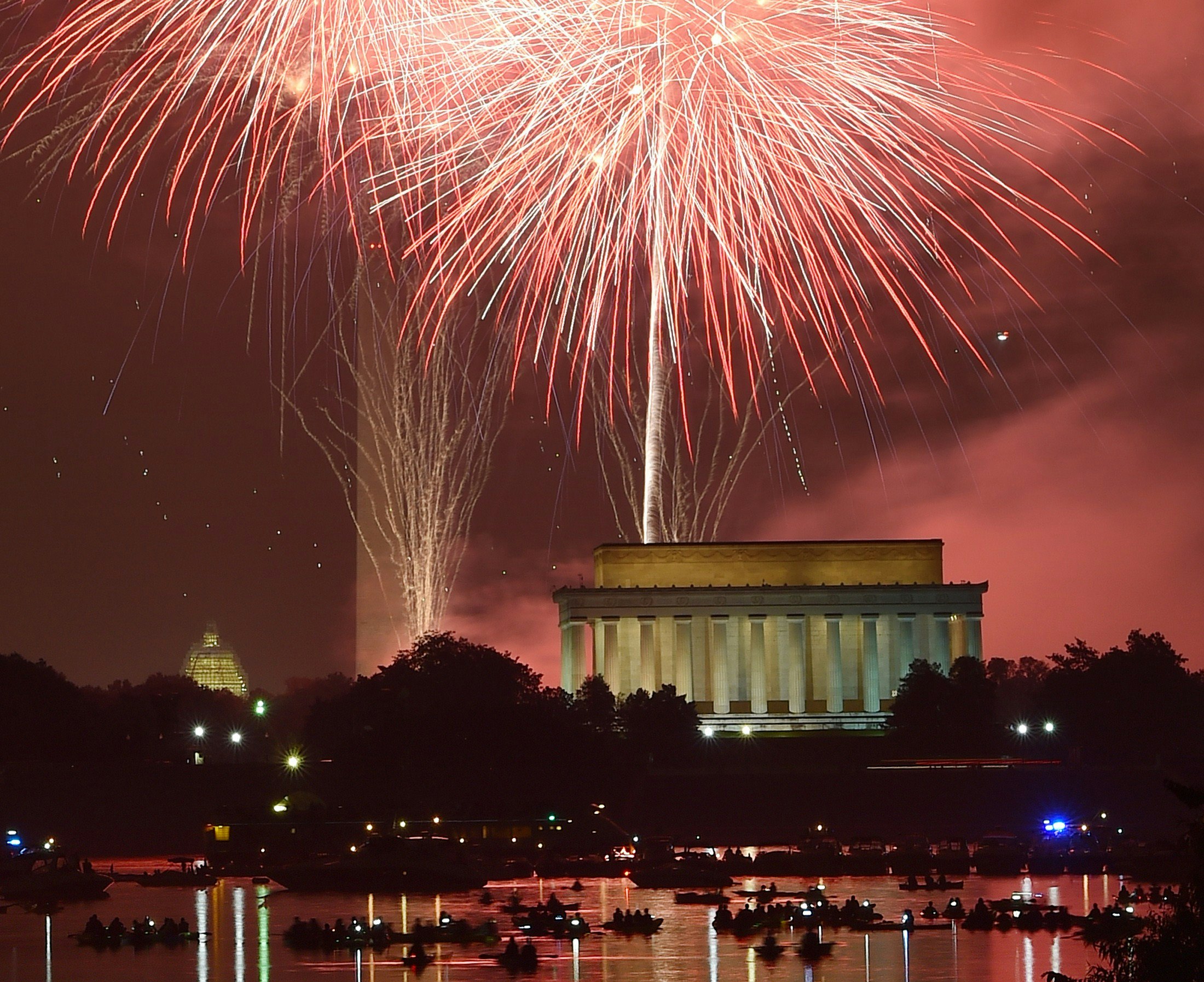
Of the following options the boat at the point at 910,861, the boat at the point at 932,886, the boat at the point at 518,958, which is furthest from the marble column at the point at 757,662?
the boat at the point at 518,958

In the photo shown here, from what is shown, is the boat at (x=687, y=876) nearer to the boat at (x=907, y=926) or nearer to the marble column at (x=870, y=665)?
the boat at (x=907, y=926)

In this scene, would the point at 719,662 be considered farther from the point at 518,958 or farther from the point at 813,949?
the point at 518,958

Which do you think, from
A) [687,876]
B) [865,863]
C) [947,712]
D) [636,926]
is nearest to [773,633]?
[947,712]

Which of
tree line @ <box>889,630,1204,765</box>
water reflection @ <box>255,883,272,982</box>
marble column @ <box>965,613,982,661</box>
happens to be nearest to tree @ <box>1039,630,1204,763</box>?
tree line @ <box>889,630,1204,765</box>

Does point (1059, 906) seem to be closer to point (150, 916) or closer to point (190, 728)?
point (150, 916)

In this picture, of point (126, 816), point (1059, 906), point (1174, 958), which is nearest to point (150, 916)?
point (1059, 906)

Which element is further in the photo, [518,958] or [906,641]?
[906,641]
